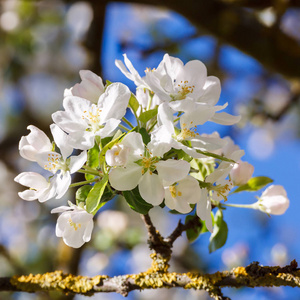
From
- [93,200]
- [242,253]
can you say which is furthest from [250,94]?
[93,200]

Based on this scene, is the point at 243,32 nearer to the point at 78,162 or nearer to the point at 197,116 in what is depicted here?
the point at 197,116

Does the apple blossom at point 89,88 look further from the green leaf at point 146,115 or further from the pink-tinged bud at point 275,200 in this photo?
the pink-tinged bud at point 275,200

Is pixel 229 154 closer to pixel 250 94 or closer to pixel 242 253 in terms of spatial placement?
pixel 242 253

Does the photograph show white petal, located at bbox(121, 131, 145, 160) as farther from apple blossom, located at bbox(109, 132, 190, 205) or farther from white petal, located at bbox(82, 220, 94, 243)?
white petal, located at bbox(82, 220, 94, 243)

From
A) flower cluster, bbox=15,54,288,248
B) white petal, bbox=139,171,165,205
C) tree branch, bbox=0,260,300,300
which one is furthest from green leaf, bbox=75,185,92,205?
tree branch, bbox=0,260,300,300

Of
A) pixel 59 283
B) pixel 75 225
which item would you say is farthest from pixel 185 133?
pixel 59 283
